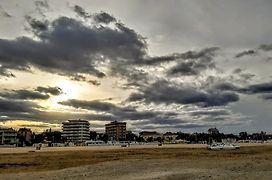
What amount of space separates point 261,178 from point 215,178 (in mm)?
3655

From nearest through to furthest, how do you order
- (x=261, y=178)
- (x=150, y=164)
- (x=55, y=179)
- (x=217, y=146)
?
(x=261, y=178) < (x=55, y=179) < (x=150, y=164) < (x=217, y=146)

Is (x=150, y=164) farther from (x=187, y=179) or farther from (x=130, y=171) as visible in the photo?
(x=187, y=179)

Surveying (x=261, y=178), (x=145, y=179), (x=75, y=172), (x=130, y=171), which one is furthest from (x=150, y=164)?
(x=261, y=178)

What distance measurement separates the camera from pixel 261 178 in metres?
31.4

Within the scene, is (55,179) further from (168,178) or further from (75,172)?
(168,178)

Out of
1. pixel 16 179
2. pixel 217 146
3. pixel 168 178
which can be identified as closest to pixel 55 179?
pixel 16 179

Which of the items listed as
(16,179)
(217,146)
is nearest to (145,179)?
(16,179)

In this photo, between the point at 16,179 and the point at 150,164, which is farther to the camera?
the point at 150,164

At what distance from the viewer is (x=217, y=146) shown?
125938 mm

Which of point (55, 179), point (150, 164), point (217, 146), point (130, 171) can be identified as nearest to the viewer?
point (55, 179)

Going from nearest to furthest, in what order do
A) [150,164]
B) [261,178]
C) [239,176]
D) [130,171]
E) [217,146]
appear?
1. [261,178]
2. [239,176]
3. [130,171]
4. [150,164]
5. [217,146]

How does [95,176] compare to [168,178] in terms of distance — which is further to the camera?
[95,176]

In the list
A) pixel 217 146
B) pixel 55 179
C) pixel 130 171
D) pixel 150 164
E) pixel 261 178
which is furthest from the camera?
pixel 217 146

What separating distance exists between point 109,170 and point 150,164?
6811 mm
